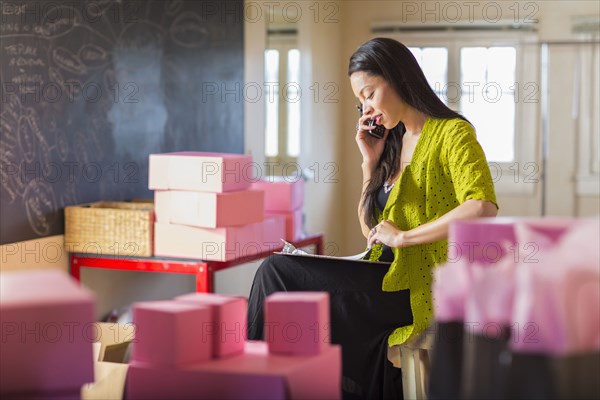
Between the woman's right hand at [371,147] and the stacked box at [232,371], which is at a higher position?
the woman's right hand at [371,147]

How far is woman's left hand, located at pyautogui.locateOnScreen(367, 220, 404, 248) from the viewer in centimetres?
261

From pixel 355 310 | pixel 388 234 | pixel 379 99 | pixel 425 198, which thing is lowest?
pixel 355 310

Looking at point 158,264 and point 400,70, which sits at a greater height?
point 400,70

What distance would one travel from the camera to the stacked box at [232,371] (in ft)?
4.42

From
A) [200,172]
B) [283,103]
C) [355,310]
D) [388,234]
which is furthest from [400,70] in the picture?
[283,103]

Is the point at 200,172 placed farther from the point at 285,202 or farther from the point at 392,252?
the point at 392,252

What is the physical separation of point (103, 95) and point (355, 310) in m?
1.75

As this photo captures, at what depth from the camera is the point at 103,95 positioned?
12.7 feet

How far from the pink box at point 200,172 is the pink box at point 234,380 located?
6.68 ft

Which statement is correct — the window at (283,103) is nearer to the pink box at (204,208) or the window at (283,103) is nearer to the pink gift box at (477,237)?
the pink box at (204,208)

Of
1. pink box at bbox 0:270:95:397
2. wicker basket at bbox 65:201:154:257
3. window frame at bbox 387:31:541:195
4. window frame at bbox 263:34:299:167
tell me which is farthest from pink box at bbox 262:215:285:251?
window frame at bbox 387:31:541:195

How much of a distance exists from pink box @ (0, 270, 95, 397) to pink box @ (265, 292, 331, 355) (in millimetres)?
348

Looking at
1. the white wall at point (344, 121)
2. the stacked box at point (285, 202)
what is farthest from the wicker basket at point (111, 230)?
the white wall at point (344, 121)

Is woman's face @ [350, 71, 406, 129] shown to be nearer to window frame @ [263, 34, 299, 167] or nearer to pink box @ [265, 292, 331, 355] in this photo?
pink box @ [265, 292, 331, 355]
